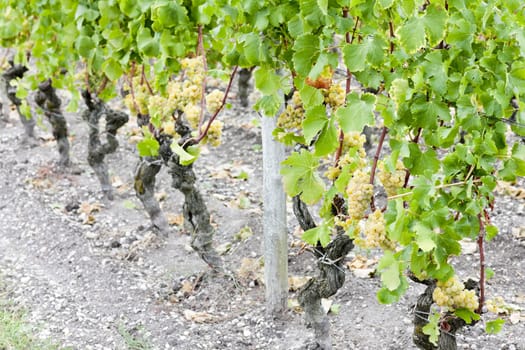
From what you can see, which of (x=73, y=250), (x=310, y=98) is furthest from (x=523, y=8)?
(x=73, y=250)

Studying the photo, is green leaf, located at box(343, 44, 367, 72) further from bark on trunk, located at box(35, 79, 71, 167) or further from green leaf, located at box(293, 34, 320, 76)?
bark on trunk, located at box(35, 79, 71, 167)

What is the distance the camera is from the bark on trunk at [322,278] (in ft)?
9.88

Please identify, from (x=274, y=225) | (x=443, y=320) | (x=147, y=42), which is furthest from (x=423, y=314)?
(x=147, y=42)

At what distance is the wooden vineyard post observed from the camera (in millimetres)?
3711

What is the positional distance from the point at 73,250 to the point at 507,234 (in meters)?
3.05

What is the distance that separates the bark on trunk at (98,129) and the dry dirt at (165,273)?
1.09 ft

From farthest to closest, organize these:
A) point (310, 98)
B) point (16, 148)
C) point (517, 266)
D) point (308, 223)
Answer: point (16, 148) → point (517, 266) → point (308, 223) → point (310, 98)

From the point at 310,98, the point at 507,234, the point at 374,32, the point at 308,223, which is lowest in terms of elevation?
the point at 507,234

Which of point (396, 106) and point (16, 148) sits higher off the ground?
point (396, 106)

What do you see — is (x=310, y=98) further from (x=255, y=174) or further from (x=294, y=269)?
(x=255, y=174)

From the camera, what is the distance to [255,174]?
6.11m

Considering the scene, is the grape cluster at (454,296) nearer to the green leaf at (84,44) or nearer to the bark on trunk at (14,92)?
the green leaf at (84,44)

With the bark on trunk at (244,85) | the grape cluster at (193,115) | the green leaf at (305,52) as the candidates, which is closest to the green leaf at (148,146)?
the grape cluster at (193,115)

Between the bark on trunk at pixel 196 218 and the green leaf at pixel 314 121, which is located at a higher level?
the green leaf at pixel 314 121
